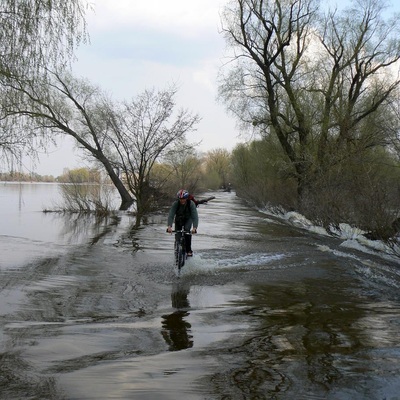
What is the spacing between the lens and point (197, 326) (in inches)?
225

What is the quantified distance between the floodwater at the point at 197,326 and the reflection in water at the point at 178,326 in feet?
0.08

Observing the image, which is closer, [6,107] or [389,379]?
[389,379]

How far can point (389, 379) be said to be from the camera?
412cm

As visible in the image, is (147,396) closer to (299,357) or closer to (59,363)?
(59,363)

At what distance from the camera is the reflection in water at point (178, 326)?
5.01 metres

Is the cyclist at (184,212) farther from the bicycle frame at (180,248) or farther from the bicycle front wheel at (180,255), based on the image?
the bicycle front wheel at (180,255)

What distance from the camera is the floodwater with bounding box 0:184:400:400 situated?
154 inches

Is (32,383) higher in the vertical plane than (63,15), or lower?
lower

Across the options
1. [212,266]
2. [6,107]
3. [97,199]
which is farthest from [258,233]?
[6,107]

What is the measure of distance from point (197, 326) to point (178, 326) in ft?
0.81

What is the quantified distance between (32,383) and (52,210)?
23.8 meters

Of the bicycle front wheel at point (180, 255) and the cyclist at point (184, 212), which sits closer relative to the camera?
the bicycle front wheel at point (180, 255)

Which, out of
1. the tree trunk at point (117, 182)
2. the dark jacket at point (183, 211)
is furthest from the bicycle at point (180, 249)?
the tree trunk at point (117, 182)

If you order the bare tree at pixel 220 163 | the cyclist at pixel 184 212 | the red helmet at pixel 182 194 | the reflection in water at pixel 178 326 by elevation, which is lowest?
the reflection in water at pixel 178 326
